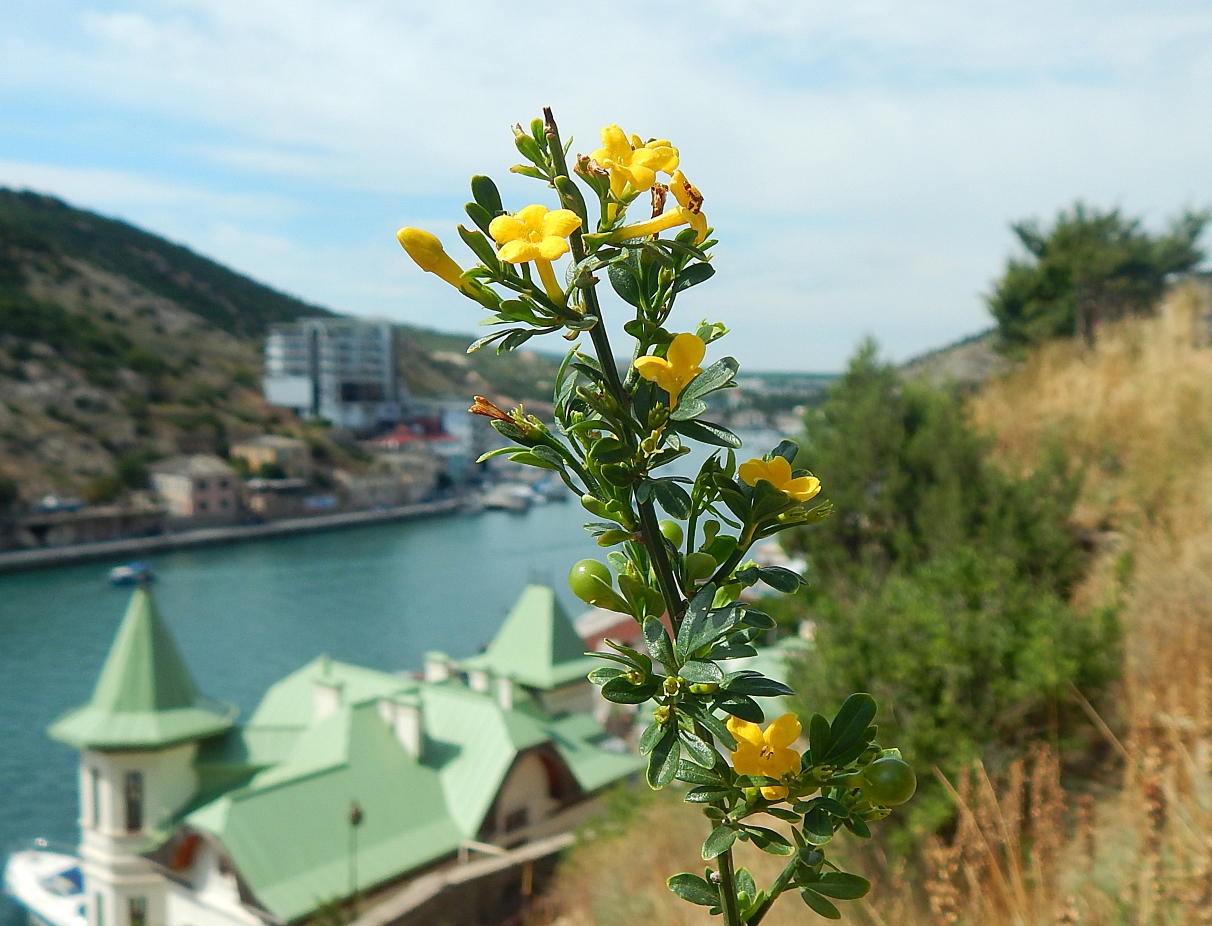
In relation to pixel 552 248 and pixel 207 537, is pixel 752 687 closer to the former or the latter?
pixel 552 248

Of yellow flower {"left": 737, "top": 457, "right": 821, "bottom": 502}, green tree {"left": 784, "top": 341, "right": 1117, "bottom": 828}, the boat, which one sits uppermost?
yellow flower {"left": 737, "top": 457, "right": 821, "bottom": 502}

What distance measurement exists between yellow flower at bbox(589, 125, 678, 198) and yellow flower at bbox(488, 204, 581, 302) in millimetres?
52

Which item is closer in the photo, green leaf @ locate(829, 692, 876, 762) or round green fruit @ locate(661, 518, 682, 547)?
green leaf @ locate(829, 692, 876, 762)

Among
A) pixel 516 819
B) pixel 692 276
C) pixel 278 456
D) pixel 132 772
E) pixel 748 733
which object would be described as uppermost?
pixel 692 276

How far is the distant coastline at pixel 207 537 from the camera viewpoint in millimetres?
27688

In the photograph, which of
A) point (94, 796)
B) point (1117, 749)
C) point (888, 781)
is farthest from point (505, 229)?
point (94, 796)

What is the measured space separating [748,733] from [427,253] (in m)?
0.45

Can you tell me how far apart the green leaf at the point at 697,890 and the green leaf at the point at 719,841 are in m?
0.03

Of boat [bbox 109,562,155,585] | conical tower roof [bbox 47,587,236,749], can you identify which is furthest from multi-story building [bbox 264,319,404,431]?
conical tower roof [bbox 47,587,236,749]

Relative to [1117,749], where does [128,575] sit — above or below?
below

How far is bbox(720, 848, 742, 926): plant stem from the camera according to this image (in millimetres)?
584

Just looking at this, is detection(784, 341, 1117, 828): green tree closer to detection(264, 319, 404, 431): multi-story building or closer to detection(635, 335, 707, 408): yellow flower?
detection(635, 335, 707, 408): yellow flower

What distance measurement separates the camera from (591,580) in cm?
65

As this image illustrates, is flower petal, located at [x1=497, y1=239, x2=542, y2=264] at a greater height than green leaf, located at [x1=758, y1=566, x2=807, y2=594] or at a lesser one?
greater
